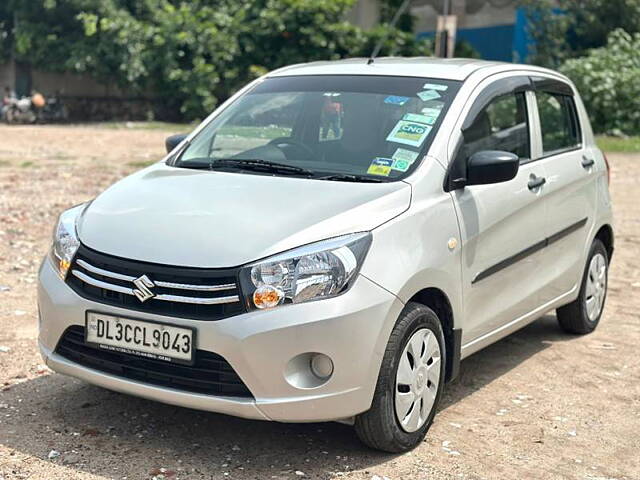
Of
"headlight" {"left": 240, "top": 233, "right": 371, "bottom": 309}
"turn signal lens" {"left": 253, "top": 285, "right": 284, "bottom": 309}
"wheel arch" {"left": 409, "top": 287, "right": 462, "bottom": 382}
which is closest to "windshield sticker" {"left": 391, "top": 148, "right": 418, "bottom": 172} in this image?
"wheel arch" {"left": 409, "top": 287, "right": 462, "bottom": 382}

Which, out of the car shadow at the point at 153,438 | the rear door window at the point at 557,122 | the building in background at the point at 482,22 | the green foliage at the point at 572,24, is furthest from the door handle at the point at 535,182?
the building in background at the point at 482,22

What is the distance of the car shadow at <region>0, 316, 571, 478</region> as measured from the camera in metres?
3.75

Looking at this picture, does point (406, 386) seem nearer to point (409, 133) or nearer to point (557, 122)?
point (409, 133)

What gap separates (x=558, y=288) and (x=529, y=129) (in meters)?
0.94

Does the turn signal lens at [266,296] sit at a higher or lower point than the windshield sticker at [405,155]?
lower

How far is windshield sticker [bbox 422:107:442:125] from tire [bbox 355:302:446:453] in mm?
1020

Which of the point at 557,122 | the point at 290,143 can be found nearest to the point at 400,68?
the point at 290,143

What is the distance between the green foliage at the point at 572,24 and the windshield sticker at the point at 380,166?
19319 millimetres

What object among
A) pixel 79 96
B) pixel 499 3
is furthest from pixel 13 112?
pixel 499 3

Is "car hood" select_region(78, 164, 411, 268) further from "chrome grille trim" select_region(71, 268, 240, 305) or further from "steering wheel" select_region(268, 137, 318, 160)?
"steering wheel" select_region(268, 137, 318, 160)

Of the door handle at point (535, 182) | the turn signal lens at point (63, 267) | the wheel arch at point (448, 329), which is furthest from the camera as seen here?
the door handle at point (535, 182)

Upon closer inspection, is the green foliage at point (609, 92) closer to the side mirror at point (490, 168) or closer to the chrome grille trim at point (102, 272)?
the side mirror at point (490, 168)

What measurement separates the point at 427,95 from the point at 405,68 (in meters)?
0.32

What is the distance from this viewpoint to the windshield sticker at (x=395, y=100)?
183 inches
